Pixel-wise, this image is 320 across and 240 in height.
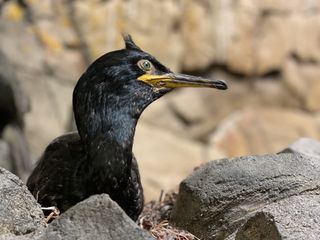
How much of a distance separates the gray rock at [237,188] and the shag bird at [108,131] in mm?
258

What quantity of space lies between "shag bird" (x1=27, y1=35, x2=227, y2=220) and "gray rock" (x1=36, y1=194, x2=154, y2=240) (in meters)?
0.87

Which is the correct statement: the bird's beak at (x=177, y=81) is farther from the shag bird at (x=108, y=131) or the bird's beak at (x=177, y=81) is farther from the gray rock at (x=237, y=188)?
the gray rock at (x=237, y=188)

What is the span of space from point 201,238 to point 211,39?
6553 millimetres

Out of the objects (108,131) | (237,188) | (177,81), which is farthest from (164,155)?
(237,188)

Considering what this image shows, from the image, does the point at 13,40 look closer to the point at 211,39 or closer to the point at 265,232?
the point at 211,39

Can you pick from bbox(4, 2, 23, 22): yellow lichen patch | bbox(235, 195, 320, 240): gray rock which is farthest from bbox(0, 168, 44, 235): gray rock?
bbox(4, 2, 23, 22): yellow lichen patch

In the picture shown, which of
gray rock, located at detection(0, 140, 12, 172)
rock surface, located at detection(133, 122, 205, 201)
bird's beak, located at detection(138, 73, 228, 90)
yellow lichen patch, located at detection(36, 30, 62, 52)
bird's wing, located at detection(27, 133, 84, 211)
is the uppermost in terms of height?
bird's beak, located at detection(138, 73, 228, 90)

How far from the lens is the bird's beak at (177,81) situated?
3.63 metres

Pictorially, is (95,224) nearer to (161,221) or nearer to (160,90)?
(161,221)

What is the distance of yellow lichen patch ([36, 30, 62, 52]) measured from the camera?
8859 millimetres

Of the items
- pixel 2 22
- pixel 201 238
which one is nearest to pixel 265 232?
pixel 201 238

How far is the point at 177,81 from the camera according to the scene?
3.67m

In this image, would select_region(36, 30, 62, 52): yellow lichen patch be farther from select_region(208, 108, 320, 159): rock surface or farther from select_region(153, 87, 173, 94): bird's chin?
select_region(153, 87, 173, 94): bird's chin

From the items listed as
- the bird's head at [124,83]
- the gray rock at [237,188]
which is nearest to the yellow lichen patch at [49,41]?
the bird's head at [124,83]
